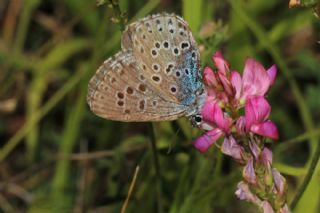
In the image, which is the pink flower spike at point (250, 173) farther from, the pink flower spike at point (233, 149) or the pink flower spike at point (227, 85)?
the pink flower spike at point (227, 85)

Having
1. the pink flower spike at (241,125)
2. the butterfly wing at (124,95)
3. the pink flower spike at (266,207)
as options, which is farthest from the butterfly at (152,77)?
the pink flower spike at (266,207)

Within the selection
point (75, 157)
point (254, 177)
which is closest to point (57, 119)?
point (75, 157)

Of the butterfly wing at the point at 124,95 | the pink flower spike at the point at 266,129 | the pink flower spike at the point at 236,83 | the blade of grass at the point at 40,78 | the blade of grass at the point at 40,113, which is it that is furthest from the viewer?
the blade of grass at the point at 40,78

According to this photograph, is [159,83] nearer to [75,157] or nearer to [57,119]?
[75,157]

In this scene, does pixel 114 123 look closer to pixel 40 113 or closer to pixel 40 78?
pixel 40 113

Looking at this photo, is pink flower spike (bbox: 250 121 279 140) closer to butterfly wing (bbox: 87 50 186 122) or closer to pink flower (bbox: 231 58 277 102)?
pink flower (bbox: 231 58 277 102)

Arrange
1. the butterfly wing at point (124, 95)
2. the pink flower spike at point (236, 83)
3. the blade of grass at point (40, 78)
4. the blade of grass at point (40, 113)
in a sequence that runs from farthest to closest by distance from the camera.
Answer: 1. the blade of grass at point (40, 78)
2. the blade of grass at point (40, 113)
3. the butterfly wing at point (124, 95)
4. the pink flower spike at point (236, 83)
